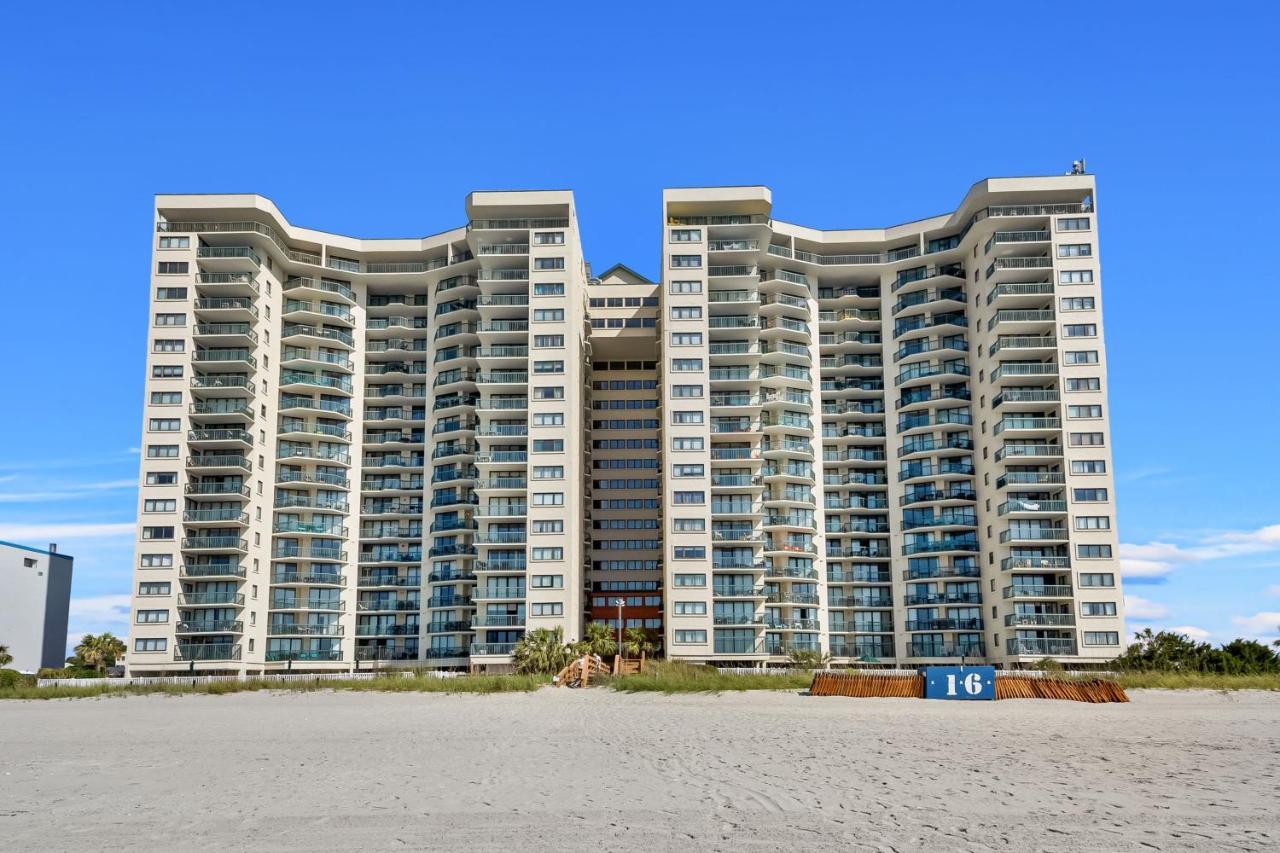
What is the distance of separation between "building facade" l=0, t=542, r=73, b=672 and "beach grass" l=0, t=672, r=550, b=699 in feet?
146

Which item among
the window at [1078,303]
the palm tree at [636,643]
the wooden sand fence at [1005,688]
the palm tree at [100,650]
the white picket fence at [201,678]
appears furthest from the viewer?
the palm tree at [100,650]

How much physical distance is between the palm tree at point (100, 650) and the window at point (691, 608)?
5598cm

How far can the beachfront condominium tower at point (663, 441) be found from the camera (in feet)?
290

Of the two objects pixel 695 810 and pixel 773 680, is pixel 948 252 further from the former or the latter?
pixel 695 810

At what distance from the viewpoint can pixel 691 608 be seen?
88875 millimetres

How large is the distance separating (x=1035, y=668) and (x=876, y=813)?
221 feet

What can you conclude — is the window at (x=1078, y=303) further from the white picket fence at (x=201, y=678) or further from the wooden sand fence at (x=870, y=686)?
the white picket fence at (x=201, y=678)

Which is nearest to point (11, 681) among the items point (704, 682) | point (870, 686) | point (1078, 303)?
point (704, 682)

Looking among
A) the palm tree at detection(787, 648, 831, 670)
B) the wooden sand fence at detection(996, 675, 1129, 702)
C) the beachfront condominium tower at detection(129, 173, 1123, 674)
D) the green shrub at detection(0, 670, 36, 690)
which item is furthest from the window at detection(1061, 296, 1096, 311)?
the green shrub at detection(0, 670, 36, 690)

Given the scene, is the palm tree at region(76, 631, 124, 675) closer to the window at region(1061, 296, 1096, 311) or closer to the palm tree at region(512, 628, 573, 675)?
the palm tree at region(512, 628, 573, 675)

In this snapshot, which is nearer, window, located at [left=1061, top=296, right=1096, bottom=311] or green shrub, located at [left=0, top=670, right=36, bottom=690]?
green shrub, located at [left=0, top=670, right=36, bottom=690]

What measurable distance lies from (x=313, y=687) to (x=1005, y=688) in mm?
38258

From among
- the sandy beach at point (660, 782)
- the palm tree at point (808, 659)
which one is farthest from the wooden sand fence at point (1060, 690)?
the palm tree at point (808, 659)

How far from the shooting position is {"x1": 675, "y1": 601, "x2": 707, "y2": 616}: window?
88688 mm
